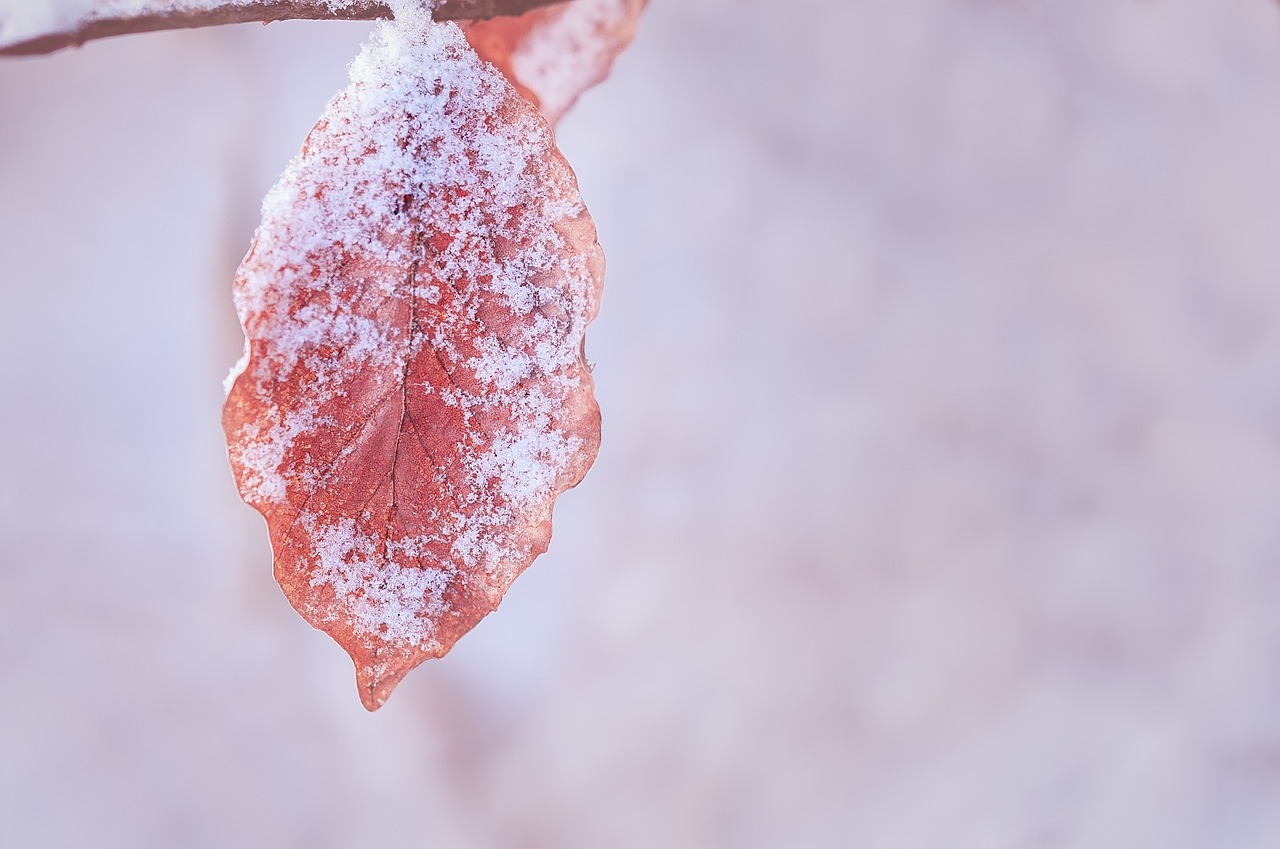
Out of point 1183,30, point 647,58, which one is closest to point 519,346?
point 647,58

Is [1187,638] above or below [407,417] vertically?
above

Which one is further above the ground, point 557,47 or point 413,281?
point 557,47

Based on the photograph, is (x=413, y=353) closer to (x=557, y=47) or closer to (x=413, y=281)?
(x=413, y=281)

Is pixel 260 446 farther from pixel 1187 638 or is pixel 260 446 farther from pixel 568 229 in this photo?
pixel 1187 638

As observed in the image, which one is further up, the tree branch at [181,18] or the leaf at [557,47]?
the leaf at [557,47]

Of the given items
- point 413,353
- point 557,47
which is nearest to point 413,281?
point 413,353
